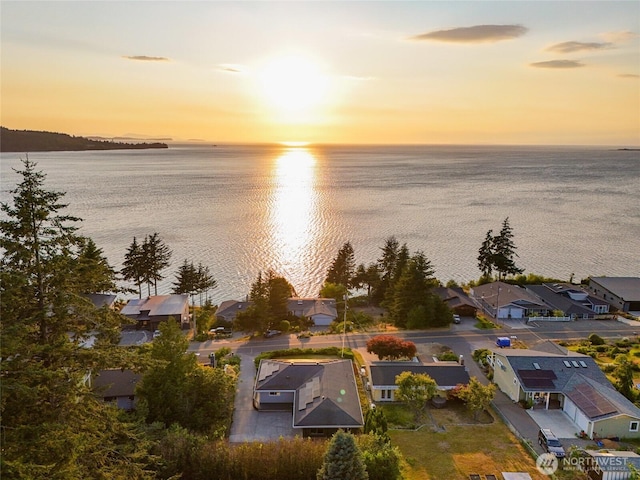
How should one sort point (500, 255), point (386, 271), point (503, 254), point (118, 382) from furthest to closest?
point (503, 254) < point (500, 255) < point (386, 271) < point (118, 382)

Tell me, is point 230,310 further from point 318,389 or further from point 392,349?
point 318,389

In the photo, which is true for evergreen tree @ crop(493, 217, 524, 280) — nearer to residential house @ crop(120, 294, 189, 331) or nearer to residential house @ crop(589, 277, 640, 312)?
residential house @ crop(589, 277, 640, 312)

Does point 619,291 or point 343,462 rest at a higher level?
point 619,291

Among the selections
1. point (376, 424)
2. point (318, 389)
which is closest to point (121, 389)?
point (318, 389)

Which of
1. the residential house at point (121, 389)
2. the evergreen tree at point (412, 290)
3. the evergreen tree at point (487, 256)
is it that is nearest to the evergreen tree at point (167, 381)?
the residential house at point (121, 389)

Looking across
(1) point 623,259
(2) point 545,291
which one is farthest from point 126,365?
(1) point 623,259

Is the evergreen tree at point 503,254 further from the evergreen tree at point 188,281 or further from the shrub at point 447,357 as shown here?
the evergreen tree at point 188,281

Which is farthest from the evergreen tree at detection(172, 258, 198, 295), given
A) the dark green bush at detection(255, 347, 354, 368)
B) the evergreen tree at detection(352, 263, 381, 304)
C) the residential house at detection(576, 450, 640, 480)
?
the residential house at detection(576, 450, 640, 480)
